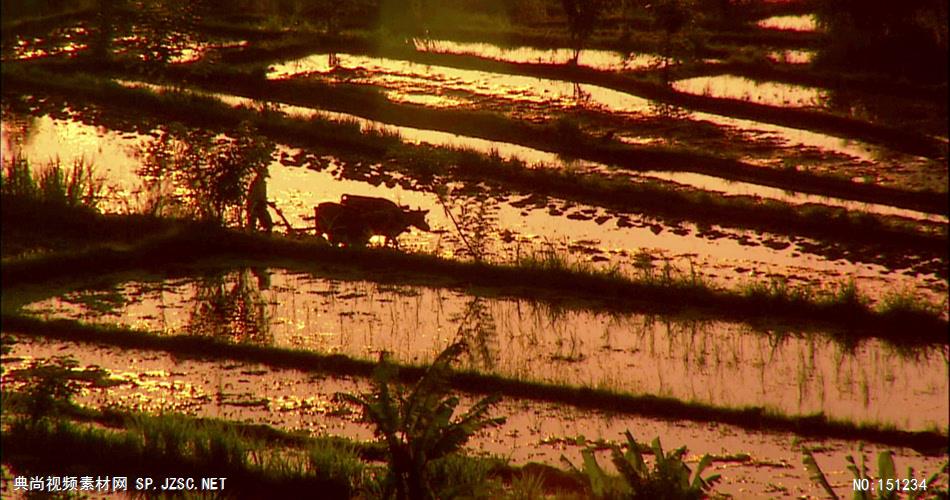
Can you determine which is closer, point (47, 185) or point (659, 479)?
point (659, 479)

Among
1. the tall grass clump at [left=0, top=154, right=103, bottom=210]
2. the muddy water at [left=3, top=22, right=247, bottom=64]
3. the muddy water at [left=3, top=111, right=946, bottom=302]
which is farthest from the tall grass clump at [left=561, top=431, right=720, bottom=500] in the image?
the muddy water at [left=3, top=22, right=247, bottom=64]

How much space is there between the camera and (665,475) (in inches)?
103

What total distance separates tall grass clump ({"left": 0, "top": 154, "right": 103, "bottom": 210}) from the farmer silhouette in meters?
0.82

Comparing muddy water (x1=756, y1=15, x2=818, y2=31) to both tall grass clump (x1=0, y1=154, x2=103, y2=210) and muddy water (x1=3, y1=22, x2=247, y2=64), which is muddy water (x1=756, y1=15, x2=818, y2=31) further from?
tall grass clump (x1=0, y1=154, x2=103, y2=210)

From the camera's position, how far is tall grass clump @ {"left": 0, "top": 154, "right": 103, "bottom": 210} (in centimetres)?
580

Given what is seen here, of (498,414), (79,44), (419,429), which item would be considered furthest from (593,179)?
(79,44)

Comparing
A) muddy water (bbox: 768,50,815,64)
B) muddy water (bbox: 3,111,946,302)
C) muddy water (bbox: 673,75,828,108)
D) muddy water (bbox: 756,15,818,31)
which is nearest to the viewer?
muddy water (bbox: 3,111,946,302)

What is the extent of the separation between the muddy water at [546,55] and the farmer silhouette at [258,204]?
3782 millimetres

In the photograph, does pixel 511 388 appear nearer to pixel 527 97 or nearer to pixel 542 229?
pixel 542 229

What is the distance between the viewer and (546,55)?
9.41 m

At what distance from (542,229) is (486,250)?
1.51ft

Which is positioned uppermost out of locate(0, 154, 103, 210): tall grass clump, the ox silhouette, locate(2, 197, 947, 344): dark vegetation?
locate(0, 154, 103, 210): tall grass clump

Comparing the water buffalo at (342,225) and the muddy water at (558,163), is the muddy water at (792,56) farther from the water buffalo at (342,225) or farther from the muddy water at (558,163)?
the water buffalo at (342,225)

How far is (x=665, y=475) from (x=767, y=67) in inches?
260
